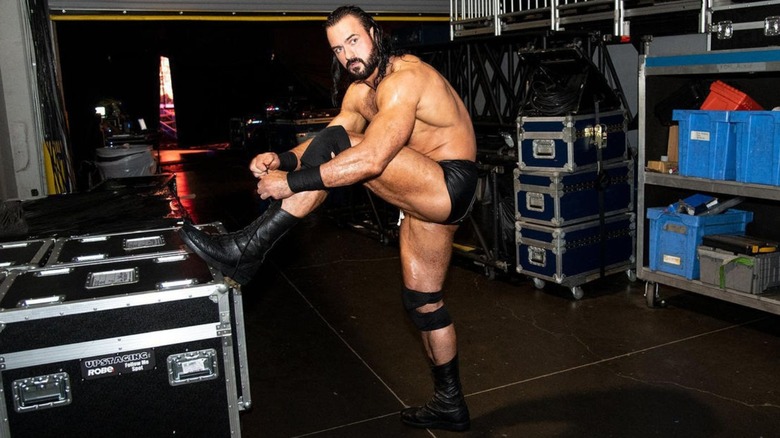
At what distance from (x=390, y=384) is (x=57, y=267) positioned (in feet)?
6.21

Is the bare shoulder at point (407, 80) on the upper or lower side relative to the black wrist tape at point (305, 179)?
upper

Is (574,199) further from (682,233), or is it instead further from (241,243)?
(241,243)

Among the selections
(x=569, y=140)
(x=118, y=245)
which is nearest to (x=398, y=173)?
(x=118, y=245)

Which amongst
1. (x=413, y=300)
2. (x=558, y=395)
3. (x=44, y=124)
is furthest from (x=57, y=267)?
(x=44, y=124)

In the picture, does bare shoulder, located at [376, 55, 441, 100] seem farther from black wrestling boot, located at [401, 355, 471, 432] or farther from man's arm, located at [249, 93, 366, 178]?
black wrestling boot, located at [401, 355, 471, 432]

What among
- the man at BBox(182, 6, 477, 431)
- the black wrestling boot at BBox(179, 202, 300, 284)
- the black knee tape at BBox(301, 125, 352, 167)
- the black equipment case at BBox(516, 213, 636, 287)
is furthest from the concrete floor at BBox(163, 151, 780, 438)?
the black knee tape at BBox(301, 125, 352, 167)

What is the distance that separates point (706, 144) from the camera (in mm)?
4305

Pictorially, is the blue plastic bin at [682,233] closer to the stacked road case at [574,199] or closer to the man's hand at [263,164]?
the stacked road case at [574,199]

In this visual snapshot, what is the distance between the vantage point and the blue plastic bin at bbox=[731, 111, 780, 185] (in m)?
3.91

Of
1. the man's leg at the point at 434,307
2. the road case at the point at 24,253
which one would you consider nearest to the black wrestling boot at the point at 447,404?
the man's leg at the point at 434,307

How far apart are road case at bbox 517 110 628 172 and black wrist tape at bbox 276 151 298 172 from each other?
2.60 meters

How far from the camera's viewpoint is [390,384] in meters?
3.65

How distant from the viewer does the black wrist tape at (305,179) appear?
246 centimetres

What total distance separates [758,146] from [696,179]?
47 cm
